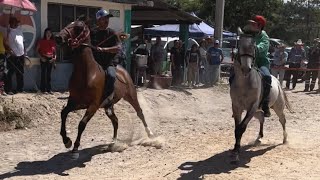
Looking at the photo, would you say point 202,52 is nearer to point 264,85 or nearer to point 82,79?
point 264,85

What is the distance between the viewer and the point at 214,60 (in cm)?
2061

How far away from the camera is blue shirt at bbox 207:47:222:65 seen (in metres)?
20.5

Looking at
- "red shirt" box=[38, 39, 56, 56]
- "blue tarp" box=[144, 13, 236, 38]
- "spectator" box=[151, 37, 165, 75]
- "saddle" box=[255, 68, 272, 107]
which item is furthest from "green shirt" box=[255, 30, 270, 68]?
"blue tarp" box=[144, 13, 236, 38]

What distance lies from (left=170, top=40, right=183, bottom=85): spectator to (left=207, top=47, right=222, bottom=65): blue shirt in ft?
3.88

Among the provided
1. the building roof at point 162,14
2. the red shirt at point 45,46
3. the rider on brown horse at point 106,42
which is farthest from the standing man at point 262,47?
the building roof at point 162,14

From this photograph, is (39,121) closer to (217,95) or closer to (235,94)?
(235,94)

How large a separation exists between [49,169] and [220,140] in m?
3.90

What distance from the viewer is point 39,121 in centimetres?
1207

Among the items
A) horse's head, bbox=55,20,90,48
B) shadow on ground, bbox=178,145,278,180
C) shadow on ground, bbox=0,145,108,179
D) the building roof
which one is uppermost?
the building roof

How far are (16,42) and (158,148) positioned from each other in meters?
5.35

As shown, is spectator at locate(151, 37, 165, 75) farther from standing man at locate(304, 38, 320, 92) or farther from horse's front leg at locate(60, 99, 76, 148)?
horse's front leg at locate(60, 99, 76, 148)

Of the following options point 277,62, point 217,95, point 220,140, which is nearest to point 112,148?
point 220,140

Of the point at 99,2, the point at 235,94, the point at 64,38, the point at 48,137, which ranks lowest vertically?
the point at 48,137

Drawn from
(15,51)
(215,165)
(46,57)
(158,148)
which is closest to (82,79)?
(158,148)
